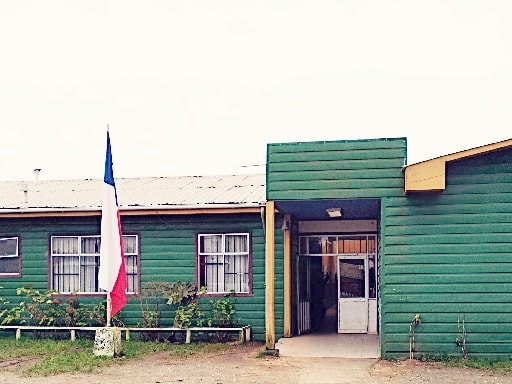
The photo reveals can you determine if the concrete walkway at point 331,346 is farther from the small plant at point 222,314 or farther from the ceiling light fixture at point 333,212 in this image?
the ceiling light fixture at point 333,212

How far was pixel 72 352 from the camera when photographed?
45.7ft

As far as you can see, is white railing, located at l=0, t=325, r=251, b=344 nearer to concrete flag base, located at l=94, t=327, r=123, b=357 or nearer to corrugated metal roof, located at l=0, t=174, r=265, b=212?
concrete flag base, located at l=94, t=327, r=123, b=357

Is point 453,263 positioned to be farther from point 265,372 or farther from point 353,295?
point 353,295

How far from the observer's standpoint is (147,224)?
16203 mm

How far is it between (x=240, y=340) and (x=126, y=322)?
2794mm

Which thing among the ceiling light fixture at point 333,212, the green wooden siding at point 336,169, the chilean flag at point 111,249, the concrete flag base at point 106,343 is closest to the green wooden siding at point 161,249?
the ceiling light fixture at point 333,212

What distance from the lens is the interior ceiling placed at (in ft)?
43.3

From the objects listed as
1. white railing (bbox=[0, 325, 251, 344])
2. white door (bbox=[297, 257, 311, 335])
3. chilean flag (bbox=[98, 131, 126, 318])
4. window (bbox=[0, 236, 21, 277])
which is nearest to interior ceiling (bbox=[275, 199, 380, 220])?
white door (bbox=[297, 257, 311, 335])

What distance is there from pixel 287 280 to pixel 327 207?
2.00 meters

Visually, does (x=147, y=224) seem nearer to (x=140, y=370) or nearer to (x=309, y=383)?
(x=140, y=370)

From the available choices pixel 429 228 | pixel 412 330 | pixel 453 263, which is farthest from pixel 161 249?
pixel 453 263

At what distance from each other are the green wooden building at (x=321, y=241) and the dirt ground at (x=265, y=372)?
75 centimetres

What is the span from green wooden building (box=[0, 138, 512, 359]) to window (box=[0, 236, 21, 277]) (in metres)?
0.03

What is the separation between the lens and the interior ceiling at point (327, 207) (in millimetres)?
13211
